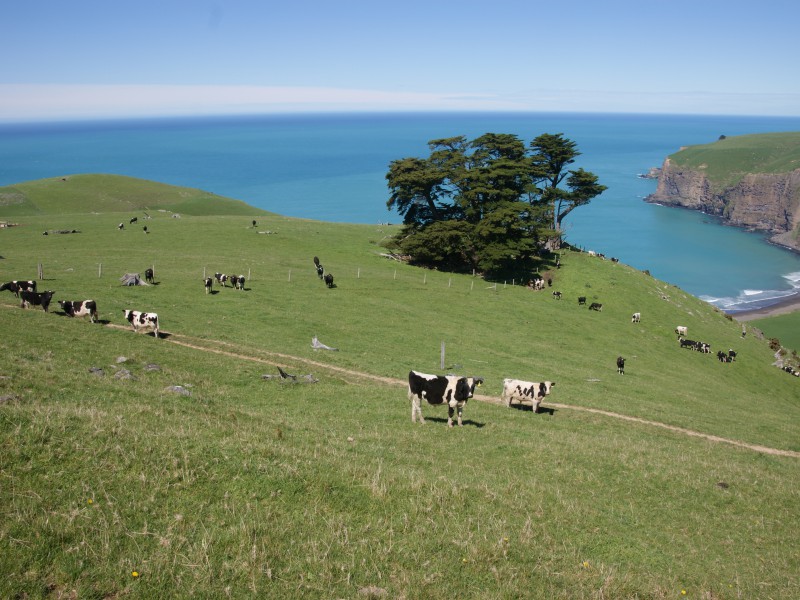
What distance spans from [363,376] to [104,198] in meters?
90.0

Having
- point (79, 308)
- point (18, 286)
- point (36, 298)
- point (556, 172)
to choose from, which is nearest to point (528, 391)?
point (79, 308)

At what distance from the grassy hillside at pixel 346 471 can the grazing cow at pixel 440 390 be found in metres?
0.84

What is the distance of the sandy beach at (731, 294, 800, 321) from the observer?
9375cm

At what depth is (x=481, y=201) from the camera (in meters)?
66.4

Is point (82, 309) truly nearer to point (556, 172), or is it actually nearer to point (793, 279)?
point (556, 172)

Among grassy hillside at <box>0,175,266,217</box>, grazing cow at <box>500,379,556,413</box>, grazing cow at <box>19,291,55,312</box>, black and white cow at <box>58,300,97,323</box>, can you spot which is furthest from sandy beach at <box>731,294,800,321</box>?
grazing cow at <box>19,291,55,312</box>

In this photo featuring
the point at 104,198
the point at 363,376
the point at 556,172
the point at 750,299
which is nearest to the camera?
the point at 363,376

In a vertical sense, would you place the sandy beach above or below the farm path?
below

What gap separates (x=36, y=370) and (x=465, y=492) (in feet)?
50.4

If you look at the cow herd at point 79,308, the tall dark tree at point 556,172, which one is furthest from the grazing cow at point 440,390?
the tall dark tree at point 556,172

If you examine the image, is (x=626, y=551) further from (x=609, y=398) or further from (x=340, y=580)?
(x=609, y=398)

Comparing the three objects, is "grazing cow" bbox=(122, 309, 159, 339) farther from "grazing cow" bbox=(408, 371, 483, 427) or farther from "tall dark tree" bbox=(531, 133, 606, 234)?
"tall dark tree" bbox=(531, 133, 606, 234)

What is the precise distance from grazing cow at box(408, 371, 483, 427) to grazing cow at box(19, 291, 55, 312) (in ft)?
77.3

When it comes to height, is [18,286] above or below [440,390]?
above
